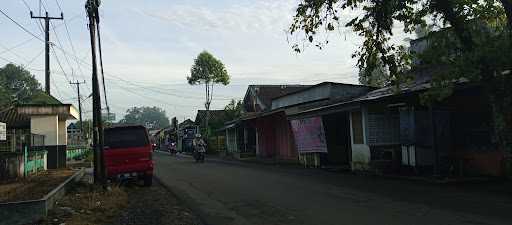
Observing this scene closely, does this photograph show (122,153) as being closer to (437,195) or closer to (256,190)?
(256,190)

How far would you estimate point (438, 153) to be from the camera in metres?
17.3

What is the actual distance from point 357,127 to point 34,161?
577 inches

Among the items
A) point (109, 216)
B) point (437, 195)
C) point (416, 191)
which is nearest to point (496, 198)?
point (437, 195)

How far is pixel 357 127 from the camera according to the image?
22.2 metres

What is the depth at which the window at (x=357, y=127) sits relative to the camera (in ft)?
71.5

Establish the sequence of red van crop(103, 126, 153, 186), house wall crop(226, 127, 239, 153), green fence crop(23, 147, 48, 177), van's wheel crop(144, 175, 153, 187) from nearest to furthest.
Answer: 1. red van crop(103, 126, 153, 186)
2. van's wheel crop(144, 175, 153, 187)
3. green fence crop(23, 147, 48, 177)
4. house wall crop(226, 127, 239, 153)

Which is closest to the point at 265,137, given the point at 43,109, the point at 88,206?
the point at 43,109

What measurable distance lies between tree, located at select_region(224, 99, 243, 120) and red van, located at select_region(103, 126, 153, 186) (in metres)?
38.8

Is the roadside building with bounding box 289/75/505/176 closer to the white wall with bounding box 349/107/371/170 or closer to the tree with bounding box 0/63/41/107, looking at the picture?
the white wall with bounding box 349/107/371/170

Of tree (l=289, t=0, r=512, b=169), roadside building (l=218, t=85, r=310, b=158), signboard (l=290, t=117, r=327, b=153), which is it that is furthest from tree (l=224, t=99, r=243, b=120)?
tree (l=289, t=0, r=512, b=169)

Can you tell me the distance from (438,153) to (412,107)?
203 centimetres

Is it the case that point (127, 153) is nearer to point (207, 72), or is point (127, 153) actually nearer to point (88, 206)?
point (88, 206)

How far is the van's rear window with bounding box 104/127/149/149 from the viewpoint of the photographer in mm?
17938

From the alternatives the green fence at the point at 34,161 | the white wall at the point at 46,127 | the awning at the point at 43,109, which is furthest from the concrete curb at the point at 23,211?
the white wall at the point at 46,127
